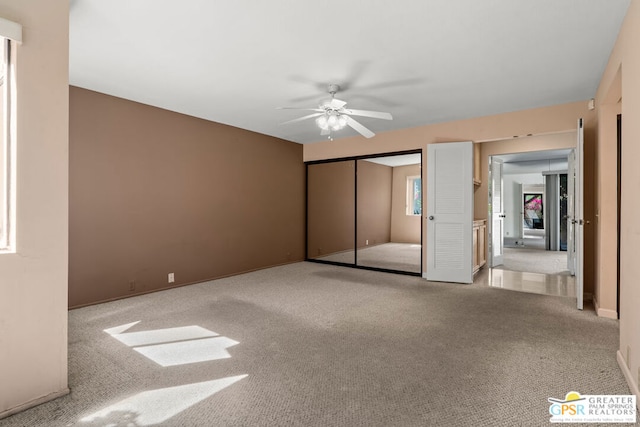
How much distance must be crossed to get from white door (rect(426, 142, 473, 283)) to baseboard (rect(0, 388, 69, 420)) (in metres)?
4.44

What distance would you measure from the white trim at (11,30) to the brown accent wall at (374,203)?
7028 millimetres

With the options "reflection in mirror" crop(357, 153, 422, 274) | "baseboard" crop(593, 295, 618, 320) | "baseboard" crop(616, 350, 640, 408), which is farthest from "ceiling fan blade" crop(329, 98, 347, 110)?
"reflection in mirror" crop(357, 153, 422, 274)

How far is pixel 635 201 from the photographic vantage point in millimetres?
1966

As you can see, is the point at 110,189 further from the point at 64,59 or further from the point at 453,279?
the point at 453,279

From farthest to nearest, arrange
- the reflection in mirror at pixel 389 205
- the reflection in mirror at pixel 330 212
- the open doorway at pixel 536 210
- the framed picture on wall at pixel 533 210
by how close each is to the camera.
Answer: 1. the framed picture on wall at pixel 533 210
2. the reflection in mirror at pixel 389 205
3. the reflection in mirror at pixel 330 212
4. the open doorway at pixel 536 210

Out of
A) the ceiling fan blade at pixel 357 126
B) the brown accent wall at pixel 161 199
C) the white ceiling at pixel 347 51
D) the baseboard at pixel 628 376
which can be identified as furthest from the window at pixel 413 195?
the baseboard at pixel 628 376

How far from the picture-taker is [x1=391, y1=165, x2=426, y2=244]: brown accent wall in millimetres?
9453

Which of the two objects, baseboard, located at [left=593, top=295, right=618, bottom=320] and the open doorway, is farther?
the open doorway

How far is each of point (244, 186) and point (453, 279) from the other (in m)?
3.60

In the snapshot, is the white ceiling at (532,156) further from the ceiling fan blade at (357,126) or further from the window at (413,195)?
the ceiling fan blade at (357,126)

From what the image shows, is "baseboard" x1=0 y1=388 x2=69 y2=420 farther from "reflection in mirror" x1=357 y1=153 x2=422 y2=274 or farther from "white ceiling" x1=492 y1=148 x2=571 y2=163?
"white ceiling" x1=492 y1=148 x2=571 y2=163

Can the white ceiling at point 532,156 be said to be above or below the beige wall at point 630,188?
above

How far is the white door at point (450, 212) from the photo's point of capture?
482 cm

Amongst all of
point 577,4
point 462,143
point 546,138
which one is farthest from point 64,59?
point 546,138
